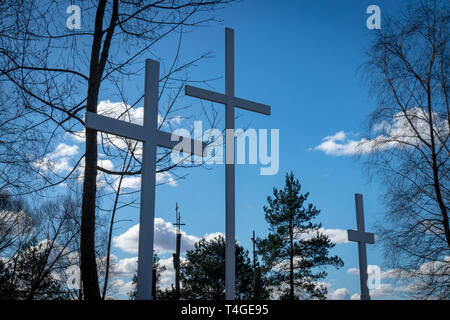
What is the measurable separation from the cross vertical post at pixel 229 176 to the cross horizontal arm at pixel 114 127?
97 cm

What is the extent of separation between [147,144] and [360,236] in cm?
367

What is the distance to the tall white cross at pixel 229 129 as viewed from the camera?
4.59m

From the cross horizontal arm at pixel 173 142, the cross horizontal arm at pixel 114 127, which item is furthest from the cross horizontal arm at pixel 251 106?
the cross horizontal arm at pixel 114 127

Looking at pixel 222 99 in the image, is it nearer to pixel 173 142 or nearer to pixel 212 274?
pixel 173 142

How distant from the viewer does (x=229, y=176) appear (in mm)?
4848

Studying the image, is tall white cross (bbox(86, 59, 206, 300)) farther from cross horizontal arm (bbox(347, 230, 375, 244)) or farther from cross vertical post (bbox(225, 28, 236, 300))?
cross horizontal arm (bbox(347, 230, 375, 244))

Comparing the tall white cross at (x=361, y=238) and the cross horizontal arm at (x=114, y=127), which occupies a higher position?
the cross horizontal arm at (x=114, y=127)

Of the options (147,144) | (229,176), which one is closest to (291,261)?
(229,176)

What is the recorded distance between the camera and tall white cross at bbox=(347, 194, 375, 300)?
6.25m

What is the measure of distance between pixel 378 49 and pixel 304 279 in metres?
14.1

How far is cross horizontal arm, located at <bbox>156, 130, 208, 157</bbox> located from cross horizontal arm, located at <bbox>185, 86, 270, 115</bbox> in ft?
1.68

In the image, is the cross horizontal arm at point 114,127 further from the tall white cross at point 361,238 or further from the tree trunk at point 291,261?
the tree trunk at point 291,261
